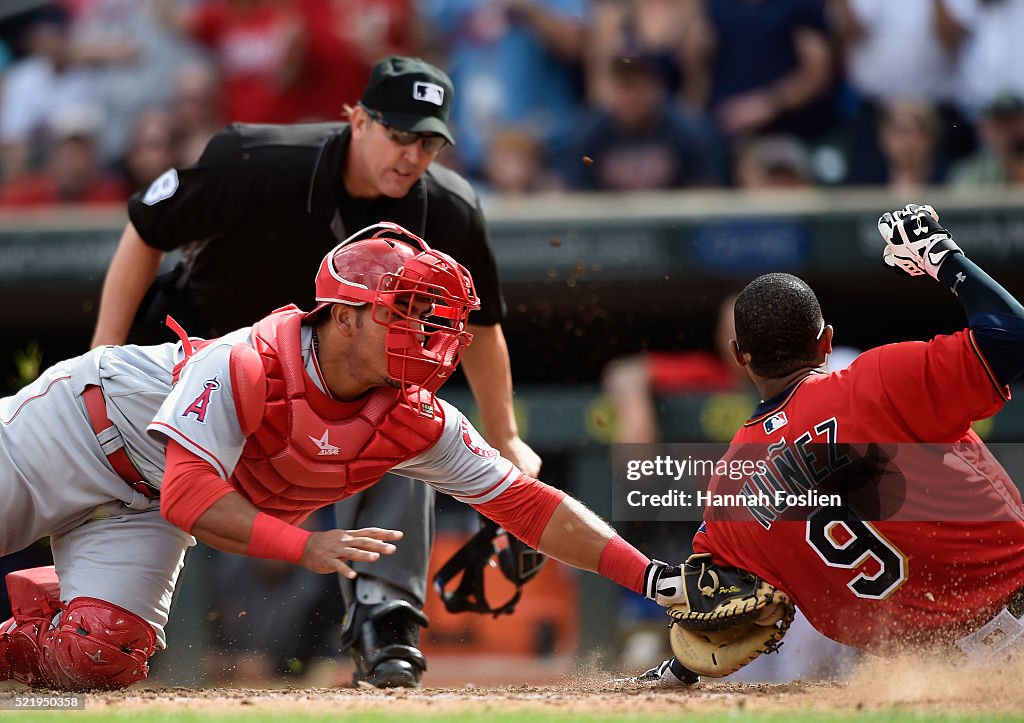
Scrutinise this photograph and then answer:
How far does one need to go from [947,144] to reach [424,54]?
12.7 feet

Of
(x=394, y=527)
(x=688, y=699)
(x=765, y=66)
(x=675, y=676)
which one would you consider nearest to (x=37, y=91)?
(x=765, y=66)

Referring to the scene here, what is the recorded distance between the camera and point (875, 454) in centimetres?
377

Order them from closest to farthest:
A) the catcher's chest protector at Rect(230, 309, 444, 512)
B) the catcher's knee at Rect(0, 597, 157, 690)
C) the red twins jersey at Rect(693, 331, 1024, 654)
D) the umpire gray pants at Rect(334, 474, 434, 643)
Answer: the red twins jersey at Rect(693, 331, 1024, 654) → the catcher's chest protector at Rect(230, 309, 444, 512) → the catcher's knee at Rect(0, 597, 157, 690) → the umpire gray pants at Rect(334, 474, 434, 643)

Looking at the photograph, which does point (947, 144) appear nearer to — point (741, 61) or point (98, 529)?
point (741, 61)

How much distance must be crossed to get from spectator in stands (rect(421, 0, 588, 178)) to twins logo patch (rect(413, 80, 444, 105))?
4727mm

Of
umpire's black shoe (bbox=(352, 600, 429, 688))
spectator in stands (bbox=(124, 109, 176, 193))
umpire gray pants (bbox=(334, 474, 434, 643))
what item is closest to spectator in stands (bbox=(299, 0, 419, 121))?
spectator in stands (bbox=(124, 109, 176, 193))

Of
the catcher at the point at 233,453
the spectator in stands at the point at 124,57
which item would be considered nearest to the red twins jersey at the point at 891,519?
the catcher at the point at 233,453

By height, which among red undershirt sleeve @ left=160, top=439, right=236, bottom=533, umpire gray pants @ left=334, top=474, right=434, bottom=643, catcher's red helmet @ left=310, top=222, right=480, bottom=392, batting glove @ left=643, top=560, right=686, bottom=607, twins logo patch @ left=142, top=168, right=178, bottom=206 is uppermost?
catcher's red helmet @ left=310, top=222, right=480, bottom=392

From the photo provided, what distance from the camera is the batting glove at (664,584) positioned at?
395cm

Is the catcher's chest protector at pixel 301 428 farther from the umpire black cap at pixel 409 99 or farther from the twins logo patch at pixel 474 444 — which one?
the umpire black cap at pixel 409 99

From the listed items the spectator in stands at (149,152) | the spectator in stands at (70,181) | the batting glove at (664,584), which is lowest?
the spectator in stands at (70,181)

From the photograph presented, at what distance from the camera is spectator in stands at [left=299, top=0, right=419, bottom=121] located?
32.8 feet

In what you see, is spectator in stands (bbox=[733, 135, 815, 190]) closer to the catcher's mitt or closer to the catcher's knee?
the catcher's mitt

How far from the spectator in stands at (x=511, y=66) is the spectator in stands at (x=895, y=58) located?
195 cm
